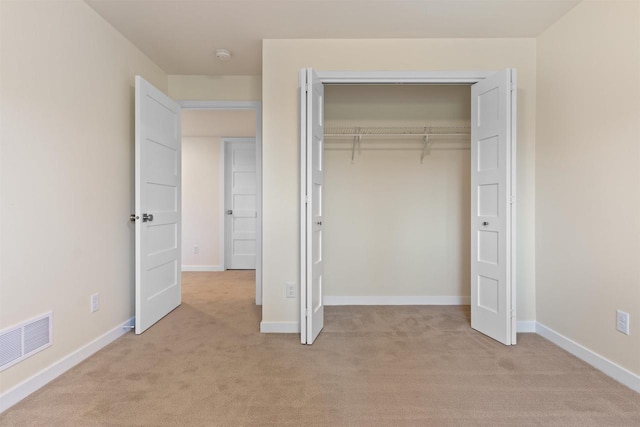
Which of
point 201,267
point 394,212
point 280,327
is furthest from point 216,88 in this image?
point 201,267

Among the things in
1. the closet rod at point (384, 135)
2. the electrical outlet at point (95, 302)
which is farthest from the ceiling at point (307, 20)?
the electrical outlet at point (95, 302)

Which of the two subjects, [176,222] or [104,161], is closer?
[104,161]

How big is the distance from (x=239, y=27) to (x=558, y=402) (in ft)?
10.5

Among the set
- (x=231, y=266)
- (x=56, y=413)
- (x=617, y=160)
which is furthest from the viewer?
(x=231, y=266)

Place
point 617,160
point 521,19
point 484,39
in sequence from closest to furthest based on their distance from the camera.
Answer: point 617,160 < point 521,19 < point 484,39

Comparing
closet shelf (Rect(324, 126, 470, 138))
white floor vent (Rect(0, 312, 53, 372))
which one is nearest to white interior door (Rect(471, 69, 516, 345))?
closet shelf (Rect(324, 126, 470, 138))

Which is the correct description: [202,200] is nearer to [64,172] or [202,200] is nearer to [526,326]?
[64,172]

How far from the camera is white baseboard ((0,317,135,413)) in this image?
1.78 meters

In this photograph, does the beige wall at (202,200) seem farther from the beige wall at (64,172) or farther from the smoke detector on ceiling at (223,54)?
the beige wall at (64,172)

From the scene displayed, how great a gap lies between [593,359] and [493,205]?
118 centimetres

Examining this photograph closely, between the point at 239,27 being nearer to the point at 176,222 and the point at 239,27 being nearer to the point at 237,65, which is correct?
the point at 237,65

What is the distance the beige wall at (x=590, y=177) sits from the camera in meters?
2.01

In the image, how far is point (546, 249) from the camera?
272cm

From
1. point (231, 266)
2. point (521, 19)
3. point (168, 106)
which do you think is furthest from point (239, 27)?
point (231, 266)
